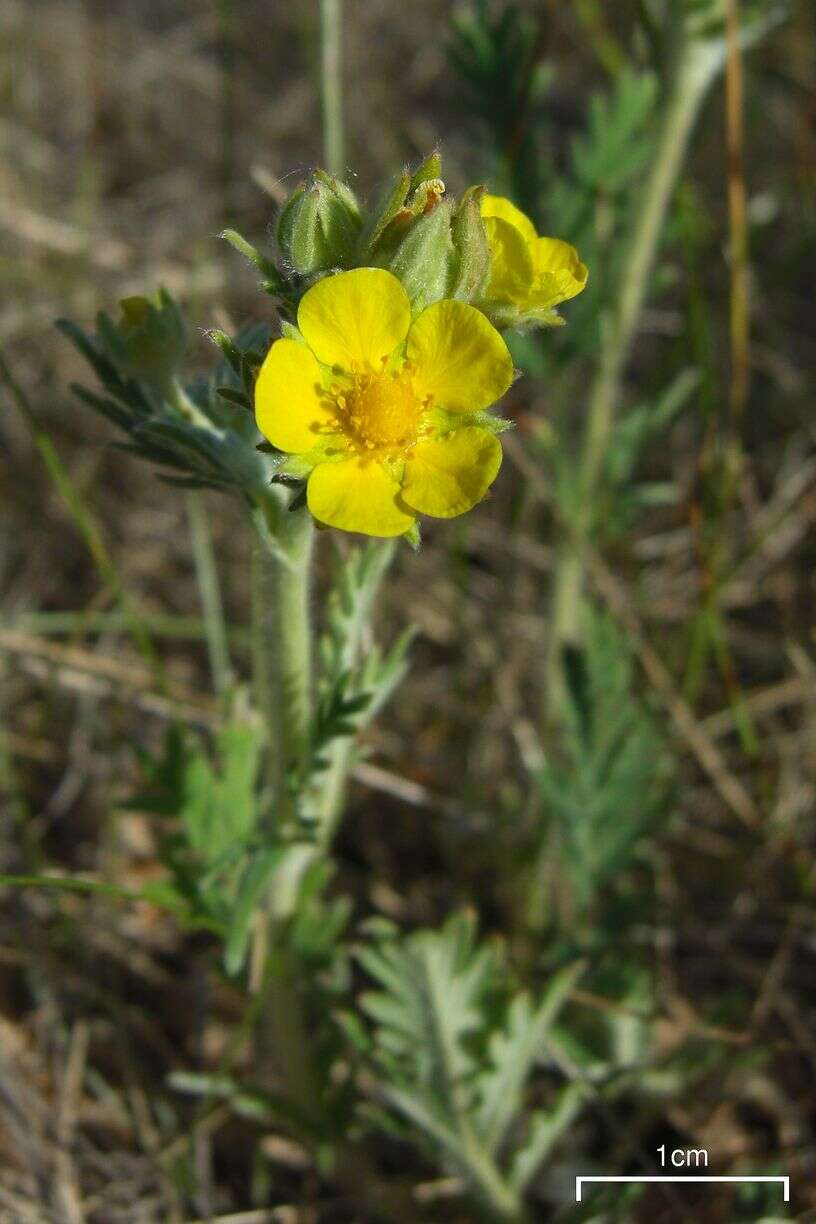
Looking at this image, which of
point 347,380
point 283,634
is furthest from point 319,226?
point 283,634

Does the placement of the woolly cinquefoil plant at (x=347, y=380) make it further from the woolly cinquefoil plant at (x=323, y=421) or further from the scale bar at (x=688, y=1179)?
the scale bar at (x=688, y=1179)

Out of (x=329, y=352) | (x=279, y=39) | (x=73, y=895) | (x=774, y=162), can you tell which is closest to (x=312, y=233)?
(x=329, y=352)

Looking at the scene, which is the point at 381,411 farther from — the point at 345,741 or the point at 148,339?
the point at 345,741

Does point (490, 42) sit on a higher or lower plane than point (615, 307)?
higher

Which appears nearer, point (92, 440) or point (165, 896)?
point (165, 896)

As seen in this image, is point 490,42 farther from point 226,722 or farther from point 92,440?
point 92,440

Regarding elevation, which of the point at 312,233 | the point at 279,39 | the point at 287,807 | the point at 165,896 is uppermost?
the point at 279,39
